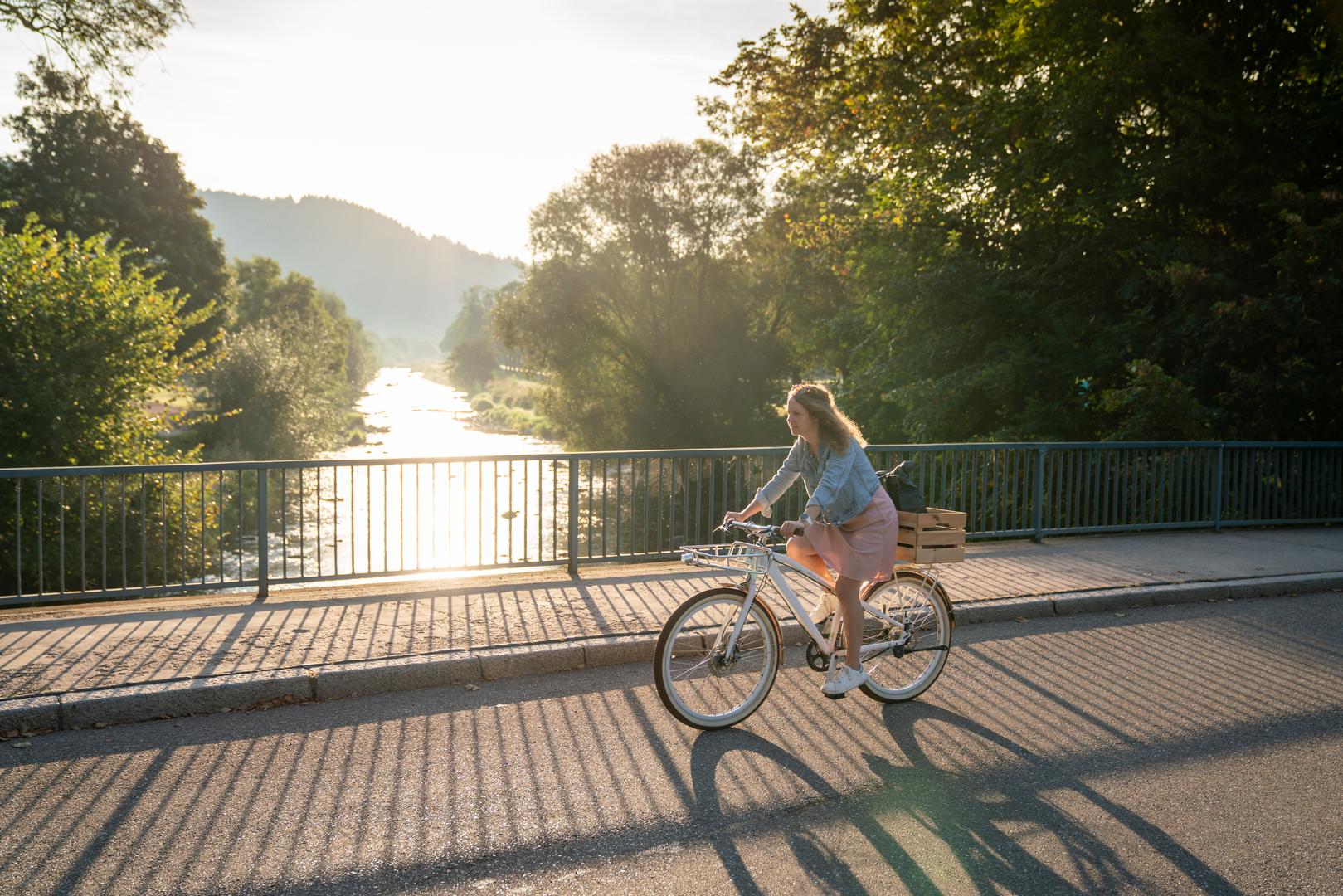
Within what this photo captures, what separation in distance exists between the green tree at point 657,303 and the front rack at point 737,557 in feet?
107

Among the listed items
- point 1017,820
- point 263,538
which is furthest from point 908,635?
point 263,538

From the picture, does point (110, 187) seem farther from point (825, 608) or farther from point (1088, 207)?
point (825, 608)

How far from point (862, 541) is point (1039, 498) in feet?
22.1

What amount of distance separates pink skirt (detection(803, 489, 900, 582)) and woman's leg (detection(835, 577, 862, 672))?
0.19 ft

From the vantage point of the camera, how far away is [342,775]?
4.51m

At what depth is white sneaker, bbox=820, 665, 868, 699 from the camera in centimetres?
527

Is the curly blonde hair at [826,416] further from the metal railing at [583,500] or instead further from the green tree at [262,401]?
the green tree at [262,401]

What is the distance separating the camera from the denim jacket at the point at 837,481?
5.05m

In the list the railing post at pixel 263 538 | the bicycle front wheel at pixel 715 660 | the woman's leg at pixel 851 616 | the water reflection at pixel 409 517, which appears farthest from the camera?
the water reflection at pixel 409 517

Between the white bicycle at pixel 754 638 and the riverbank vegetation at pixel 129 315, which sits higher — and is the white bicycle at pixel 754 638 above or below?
below

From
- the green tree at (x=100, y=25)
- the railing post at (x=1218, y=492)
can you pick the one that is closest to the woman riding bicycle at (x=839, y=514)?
the railing post at (x=1218, y=492)

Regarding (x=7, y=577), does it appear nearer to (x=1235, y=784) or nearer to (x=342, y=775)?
(x=342, y=775)

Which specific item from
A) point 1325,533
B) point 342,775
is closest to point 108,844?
point 342,775

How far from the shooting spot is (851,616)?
17.2 feet
